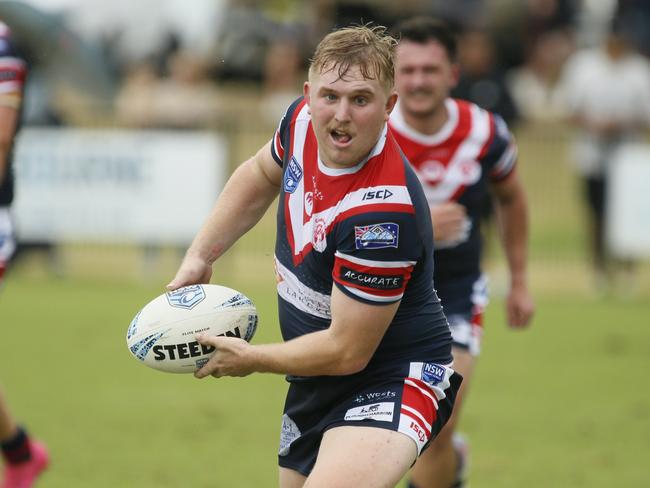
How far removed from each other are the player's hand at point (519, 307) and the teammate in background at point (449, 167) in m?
0.24

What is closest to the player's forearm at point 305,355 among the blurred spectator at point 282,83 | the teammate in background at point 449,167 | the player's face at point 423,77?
the teammate in background at point 449,167

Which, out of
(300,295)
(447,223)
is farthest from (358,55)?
(447,223)

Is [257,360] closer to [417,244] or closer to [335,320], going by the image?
[335,320]

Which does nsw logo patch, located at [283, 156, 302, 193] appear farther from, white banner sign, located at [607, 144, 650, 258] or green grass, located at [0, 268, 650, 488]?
white banner sign, located at [607, 144, 650, 258]

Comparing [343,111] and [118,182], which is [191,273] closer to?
[343,111]

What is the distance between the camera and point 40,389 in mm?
9492

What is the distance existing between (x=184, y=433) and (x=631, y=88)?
810 cm

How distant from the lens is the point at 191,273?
16.1ft

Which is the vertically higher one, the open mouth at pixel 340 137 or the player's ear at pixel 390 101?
the player's ear at pixel 390 101

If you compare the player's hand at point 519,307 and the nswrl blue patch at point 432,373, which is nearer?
the nswrl blue patch at point 432,373

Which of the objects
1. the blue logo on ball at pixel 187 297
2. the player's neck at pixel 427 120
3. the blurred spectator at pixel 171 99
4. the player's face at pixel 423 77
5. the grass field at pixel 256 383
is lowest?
the grass field at pixel 256 383

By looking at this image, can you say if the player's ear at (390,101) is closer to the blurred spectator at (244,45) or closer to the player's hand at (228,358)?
the player's hand at (228,358)

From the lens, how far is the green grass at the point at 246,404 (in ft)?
24.6

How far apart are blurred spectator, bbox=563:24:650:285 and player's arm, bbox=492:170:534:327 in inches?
308
